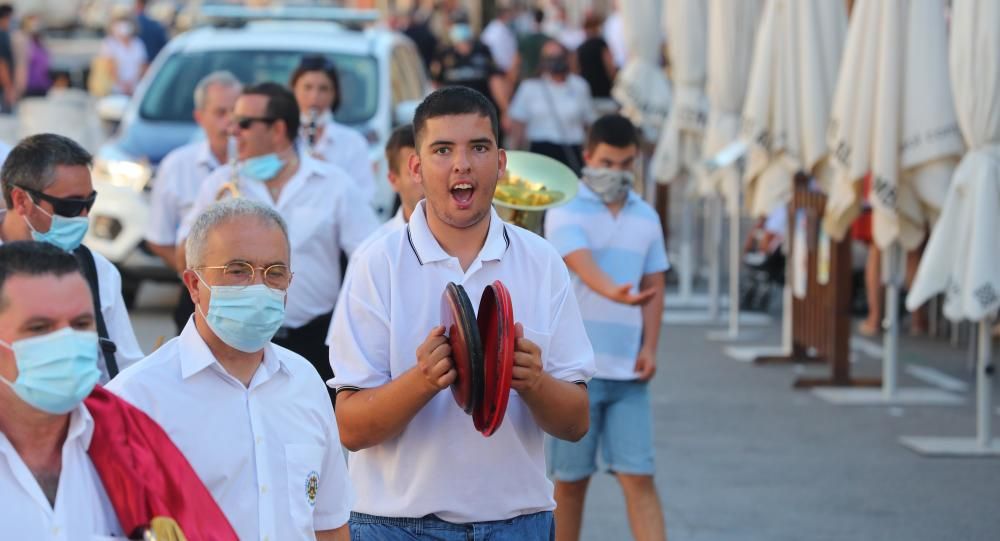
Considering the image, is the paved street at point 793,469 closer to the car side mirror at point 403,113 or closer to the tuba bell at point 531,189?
the tuba bell at point 531,189

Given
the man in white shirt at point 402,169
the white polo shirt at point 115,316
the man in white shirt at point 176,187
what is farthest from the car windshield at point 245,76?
the white polo shirt at point 115,316

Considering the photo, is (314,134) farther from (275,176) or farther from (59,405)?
(59,405)

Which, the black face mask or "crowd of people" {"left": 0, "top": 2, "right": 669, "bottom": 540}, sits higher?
the black face mask

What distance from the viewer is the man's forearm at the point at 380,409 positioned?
407cm

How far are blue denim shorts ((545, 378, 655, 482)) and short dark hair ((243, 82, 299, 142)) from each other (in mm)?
1789

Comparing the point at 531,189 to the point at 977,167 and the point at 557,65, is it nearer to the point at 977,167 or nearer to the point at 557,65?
the point at 977,167

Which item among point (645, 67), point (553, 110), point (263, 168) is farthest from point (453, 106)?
point (553, 110)

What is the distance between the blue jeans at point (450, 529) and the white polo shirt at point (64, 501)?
3.95 ft

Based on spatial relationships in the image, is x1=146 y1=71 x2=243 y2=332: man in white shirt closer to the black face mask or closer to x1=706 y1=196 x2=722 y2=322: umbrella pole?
x1=706 y1=196 x2=722 y2=322: umbrella pole

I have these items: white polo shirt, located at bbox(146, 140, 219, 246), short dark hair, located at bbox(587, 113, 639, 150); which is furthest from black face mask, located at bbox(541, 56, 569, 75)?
short dark hair, located at bbox(587, 113, 639, 150)

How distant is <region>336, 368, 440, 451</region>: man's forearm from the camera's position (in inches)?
160

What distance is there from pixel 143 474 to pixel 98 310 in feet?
6.66

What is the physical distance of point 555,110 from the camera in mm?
17766

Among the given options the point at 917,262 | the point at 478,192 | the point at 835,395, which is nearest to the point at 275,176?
the point at 478,192
